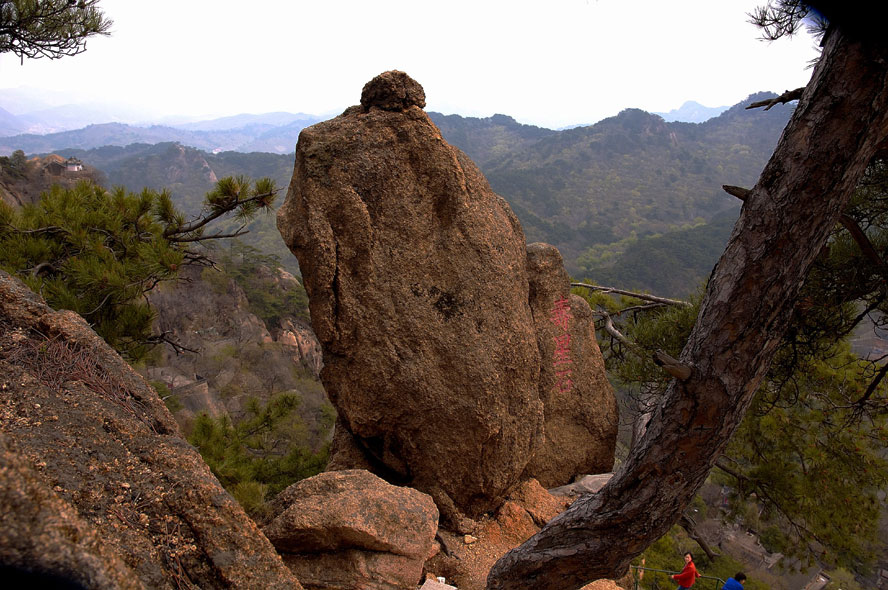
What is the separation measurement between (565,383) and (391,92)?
388 cm

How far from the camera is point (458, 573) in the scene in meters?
4.44

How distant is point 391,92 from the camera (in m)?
4.88

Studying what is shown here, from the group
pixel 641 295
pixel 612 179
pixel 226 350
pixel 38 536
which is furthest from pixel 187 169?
pixel 38 536

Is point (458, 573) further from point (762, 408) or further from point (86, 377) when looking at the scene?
point (762, 408)

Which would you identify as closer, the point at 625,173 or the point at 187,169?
the point at 187,169

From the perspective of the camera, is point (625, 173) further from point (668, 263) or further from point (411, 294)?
point (411, 294)

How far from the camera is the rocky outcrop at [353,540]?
3598 mm

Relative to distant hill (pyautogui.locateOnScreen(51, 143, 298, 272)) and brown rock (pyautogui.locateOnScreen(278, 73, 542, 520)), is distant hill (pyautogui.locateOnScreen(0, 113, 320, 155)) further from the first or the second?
brown rock (pyautogui.locateOnScreen(278, 73, 542, 520))

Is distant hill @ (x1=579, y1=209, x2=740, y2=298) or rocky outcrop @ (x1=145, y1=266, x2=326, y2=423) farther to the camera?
distant hill @ (x1=579, y1=209, x2=740, y2=298)

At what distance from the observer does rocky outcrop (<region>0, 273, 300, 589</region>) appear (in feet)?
4.56

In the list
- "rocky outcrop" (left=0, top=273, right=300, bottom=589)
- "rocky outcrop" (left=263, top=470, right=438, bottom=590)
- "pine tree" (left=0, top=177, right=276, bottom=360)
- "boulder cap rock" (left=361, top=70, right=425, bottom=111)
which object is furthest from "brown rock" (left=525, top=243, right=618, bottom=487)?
"rocky outcrop" (left=0, top=273, right=300, bottom=589)

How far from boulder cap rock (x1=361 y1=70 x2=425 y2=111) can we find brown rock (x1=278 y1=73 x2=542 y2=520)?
0.01m

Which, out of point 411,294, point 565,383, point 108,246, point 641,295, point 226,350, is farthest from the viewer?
point 226,350

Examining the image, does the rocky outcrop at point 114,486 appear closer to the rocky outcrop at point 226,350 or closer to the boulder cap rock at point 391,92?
the boulder cap rock at point 391,92
